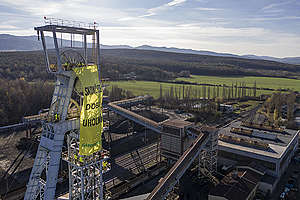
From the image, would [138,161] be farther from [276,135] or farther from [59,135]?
[59,135]

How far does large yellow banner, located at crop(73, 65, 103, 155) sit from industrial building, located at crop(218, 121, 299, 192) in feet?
93.2

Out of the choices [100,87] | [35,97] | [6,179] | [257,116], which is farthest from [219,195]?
[35,97]

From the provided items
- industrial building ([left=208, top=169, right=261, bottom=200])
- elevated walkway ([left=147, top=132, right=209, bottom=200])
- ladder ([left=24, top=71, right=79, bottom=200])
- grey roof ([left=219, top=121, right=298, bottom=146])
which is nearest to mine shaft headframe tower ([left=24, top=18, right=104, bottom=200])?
ladder ([left=24, top=71, right=79, bottom=200])

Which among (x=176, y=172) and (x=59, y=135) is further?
(x=176, y=172)

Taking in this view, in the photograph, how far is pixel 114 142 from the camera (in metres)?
50.8

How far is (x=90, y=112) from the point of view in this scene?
54.9 feet

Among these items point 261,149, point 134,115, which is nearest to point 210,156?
point 261,149

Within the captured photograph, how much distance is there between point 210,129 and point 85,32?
2500 cm

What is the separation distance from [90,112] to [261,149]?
109 ft

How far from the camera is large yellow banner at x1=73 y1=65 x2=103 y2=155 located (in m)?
16.4

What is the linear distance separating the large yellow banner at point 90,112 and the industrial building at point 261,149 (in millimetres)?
28405

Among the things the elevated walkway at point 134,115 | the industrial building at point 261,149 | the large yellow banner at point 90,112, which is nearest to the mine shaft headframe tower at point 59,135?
the large yellow banner at point 90,112

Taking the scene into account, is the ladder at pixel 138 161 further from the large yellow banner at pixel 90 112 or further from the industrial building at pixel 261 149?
the large yellow banner at pixel 90 112

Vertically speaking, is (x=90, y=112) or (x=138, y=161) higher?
(x=90, y=112)
